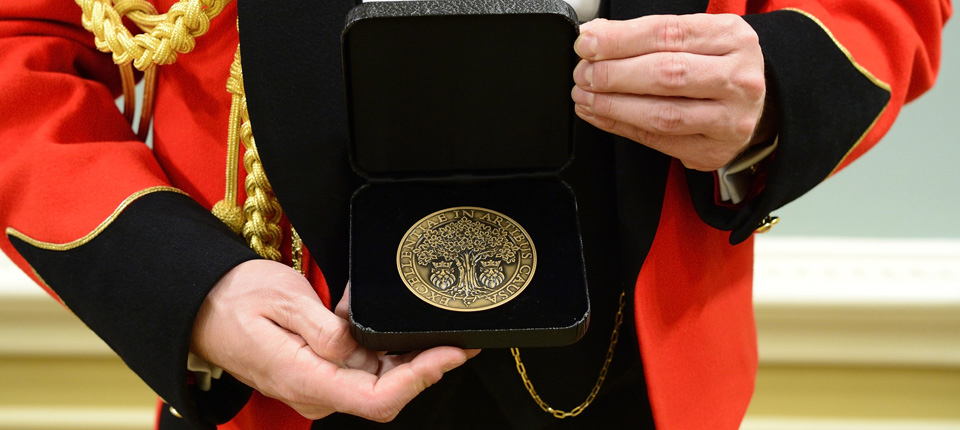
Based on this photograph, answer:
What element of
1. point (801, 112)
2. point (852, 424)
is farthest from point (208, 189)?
point (852, 424)

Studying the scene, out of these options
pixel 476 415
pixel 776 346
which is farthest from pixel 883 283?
pixel 476 415

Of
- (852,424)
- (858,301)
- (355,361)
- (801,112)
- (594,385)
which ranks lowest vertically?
(852,424)

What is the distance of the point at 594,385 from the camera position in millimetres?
650

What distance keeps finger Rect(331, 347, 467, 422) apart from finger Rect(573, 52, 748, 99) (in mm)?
202

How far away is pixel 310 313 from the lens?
48 cm

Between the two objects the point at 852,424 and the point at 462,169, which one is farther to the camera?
the point at 852,424

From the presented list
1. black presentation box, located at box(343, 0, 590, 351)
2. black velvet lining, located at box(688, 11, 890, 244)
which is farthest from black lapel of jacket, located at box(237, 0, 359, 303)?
black velvet lining, located at box(688, 11, 890, 244)

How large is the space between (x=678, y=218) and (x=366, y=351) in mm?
270

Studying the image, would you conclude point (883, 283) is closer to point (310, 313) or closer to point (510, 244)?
point (510, 244)

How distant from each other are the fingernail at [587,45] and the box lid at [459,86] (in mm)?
30

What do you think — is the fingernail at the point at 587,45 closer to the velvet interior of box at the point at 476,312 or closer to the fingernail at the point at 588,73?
the fingernail at the point at 588,73

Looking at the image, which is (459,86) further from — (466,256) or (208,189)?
(208,189)

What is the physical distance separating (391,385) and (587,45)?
249 mm

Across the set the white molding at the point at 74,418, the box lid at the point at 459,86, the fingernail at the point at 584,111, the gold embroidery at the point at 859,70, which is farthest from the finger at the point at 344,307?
the white molding at the point at 74,418
